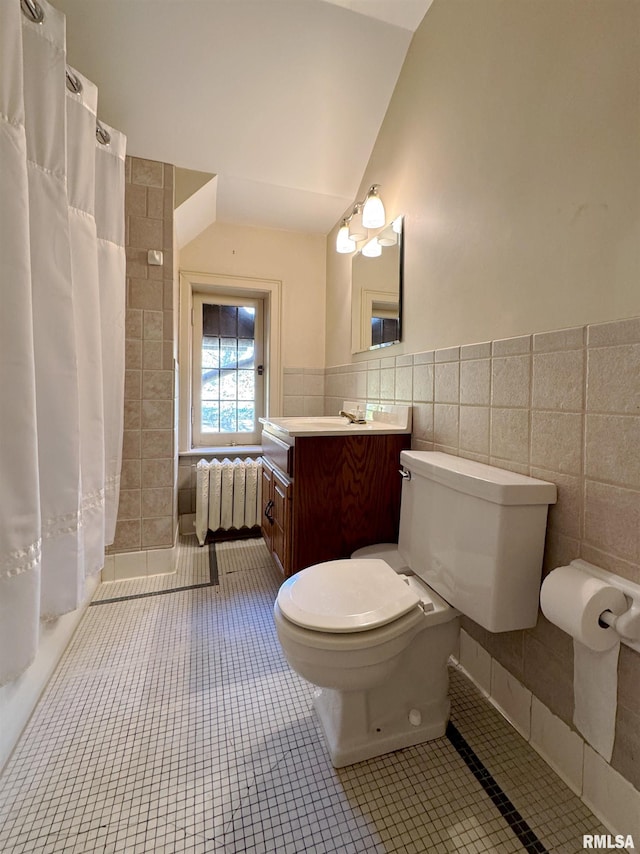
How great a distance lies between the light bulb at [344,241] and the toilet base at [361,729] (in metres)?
2.07

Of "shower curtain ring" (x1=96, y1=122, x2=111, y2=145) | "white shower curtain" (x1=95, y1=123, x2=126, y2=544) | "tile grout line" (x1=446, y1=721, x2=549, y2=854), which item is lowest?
"tile grout line" (x1=446, y1=721, x2=549, y2=854)

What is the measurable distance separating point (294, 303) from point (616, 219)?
1991 mm

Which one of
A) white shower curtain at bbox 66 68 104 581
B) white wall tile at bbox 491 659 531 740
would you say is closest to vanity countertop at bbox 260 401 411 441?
white shower curtain at bbox 66 68 104 581

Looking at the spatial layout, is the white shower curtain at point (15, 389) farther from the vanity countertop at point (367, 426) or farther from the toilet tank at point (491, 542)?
the toilet tank at point (491, 542)

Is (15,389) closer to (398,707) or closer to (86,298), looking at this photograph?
(86,298)

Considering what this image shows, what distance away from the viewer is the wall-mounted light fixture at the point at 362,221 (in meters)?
1.78

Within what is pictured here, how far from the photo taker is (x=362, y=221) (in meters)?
1.89

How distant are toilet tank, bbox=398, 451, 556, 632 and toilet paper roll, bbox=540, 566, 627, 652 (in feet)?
0.42

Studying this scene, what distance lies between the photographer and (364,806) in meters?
0.89

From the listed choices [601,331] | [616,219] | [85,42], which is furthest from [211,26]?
[601,331]

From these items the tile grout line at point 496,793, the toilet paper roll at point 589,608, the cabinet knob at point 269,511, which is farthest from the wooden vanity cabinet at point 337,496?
the toilet paper roll at point 589,608

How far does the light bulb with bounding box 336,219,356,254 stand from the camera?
2098mm

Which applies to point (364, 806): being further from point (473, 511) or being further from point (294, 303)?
point (294, 303)

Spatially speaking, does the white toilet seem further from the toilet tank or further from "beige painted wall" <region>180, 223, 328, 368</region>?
"beige painted wall" <region>180, 223, 328, 368</region>
